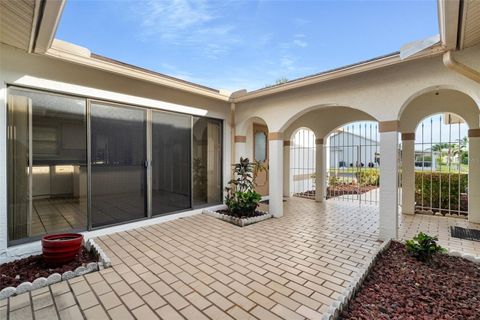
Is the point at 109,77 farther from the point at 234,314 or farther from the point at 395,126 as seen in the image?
the point at 395,126

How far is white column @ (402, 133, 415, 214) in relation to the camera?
22.3ft

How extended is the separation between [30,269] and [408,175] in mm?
8802

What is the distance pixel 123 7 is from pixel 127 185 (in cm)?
532

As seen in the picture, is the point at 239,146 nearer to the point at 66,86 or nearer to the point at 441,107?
the point at 66,86

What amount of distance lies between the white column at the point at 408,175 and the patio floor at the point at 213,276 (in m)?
1.84

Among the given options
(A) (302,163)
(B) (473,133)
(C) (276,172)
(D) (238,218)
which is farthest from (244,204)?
(B) (473,133)

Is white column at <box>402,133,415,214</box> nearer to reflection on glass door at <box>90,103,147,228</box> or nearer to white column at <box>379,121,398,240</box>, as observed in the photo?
white column at <box>379,121,398,240</box>

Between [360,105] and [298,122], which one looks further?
[298,122]

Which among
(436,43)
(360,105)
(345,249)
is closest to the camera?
(436,43)

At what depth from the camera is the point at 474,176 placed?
5914 mm

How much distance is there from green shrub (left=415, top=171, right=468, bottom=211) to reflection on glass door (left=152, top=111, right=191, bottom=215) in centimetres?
741

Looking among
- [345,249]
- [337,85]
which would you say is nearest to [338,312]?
[345,249]


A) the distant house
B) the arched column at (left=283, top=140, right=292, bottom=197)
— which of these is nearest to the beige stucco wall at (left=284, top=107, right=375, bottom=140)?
the arched column at (left=283, top=140, right=292, bottom=197)

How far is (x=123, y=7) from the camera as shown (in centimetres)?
671
